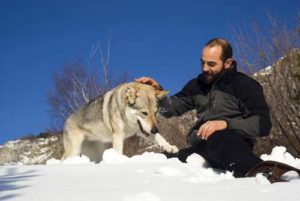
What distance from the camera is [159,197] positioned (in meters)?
2.02

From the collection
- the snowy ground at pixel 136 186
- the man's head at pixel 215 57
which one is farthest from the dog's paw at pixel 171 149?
the snowy ground at pixel 136 186

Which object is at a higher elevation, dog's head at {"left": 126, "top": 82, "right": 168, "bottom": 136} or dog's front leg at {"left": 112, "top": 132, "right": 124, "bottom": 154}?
dog's head at {"left": 126, "top": 82, "right": 168, "bottom": 136}

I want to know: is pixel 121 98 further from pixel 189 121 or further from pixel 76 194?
pixel 76 194

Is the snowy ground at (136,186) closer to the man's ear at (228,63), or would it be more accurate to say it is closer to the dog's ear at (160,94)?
the man's ear at (228,63)

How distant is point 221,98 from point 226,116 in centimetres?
19

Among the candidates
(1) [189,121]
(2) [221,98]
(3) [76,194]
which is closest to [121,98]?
(1) [189,121]

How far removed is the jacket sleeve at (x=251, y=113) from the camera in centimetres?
358

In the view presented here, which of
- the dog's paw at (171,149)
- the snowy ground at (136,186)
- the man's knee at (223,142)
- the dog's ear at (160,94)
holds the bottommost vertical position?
the snowy ground at (136,186)

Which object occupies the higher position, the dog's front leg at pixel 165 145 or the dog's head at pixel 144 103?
the dog's head at pixel 144 103

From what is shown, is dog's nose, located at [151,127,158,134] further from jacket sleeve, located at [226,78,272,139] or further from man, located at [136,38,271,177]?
jacket sleeve, located at [226,78,272,139]

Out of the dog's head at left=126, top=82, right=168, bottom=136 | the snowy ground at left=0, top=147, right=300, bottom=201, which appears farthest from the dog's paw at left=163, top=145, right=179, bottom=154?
the snowy ground at left=0, top=147, right=300, bottom=201

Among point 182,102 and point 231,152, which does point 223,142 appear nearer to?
point 231,152

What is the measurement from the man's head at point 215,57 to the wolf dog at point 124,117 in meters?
1.81

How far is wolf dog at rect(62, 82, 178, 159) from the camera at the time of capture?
248 inches
